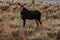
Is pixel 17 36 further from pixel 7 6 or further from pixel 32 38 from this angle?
pixel 7 6

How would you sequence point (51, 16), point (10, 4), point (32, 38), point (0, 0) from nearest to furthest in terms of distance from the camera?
point (32, 38) → point (51, 16) → point (10, 4) → point (0, 0)

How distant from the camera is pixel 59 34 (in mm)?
16141

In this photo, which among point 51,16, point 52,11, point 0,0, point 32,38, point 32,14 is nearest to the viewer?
point 32,38

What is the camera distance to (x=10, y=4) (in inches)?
1086

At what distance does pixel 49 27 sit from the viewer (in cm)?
1762

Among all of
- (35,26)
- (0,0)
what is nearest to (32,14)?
(35,26)

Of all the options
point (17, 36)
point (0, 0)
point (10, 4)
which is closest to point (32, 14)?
point (17, 36)

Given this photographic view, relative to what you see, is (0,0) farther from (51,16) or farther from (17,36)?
(17,36)

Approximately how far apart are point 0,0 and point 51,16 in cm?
1093

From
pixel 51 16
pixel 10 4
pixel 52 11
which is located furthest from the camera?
pixel 10 4

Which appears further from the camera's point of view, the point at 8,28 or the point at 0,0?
the point at 0,0

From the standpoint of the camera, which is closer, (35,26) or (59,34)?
(59,34)

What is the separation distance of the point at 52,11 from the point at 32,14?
315 inches

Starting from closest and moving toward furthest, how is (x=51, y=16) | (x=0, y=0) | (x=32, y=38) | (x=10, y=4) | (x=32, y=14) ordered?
(x=32, y=38) < (x=32, y=14) < (x=51, y=16) < (x=10, y=4) < (x=0, y=0)
